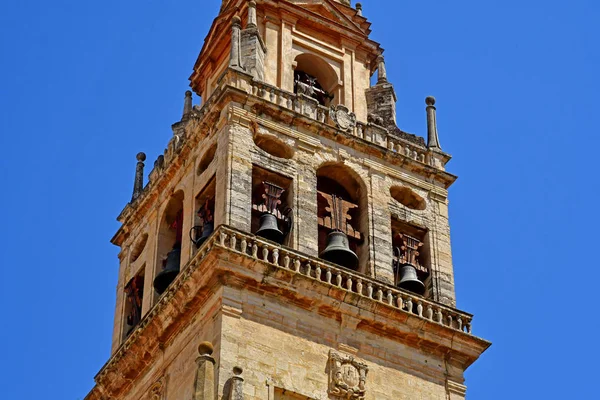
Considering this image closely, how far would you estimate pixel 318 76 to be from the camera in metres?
42.0

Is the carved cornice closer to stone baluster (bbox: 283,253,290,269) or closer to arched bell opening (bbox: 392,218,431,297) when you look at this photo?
stone baluster (bbox: 283,253,290,269)

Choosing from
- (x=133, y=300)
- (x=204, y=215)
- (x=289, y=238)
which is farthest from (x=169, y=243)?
(x=289, y=238)

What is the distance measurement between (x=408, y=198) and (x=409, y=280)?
107 inches

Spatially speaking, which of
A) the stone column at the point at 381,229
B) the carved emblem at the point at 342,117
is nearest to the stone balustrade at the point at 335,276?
the stone column at the point at 381,229

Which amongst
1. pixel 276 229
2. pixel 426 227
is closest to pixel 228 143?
pixel 276 229

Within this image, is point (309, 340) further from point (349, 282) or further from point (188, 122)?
point (188, 122)

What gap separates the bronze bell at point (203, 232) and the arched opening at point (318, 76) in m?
5.87

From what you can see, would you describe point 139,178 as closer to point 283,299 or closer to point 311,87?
point 311,87

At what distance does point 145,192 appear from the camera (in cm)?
4031

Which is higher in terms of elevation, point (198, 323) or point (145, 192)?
point (145, 192)

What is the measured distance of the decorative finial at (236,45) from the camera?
3891 cm

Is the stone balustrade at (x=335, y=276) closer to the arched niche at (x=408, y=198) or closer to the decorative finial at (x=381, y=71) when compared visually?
the arched niche at (x=408, y=198)

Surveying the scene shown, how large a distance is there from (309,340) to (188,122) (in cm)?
794

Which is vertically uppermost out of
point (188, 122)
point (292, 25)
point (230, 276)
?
point (292, 25)
